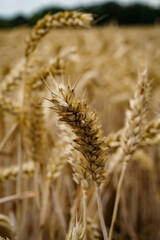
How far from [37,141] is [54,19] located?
1.52 feet

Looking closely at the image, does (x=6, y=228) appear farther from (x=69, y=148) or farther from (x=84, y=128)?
(x=84, y=128)

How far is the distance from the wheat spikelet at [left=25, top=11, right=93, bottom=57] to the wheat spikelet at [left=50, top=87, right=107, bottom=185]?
1.70 ft

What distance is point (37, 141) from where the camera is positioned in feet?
3.31

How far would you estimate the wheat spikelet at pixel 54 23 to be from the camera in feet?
3.26

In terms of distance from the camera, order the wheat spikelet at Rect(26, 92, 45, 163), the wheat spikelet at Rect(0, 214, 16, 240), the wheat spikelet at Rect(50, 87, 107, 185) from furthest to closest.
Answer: the wheat spikelet at Rect(26, 92, 45, 163), the wheat spikelet at Rect(0, 214, 16, 240), the wheat spikelet at Rect(50, 87, 107, 185)

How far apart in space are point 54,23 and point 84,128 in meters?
0.58

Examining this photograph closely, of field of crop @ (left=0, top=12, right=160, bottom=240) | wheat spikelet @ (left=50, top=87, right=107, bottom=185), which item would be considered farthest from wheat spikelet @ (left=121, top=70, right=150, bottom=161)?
wheat spikelet @ (left=50, top=87, right=107, bottom=185)

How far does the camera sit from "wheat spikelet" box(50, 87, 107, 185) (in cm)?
56

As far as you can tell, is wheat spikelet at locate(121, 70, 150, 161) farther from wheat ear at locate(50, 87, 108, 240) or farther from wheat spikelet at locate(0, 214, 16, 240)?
wheat spikelet at locate(0, 214, 16, 240)

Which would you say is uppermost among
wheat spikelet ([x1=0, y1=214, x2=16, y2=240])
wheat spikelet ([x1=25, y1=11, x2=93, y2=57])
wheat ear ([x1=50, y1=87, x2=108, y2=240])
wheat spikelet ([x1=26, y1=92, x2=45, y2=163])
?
wheat spikelet ([x1=25, y1=11, x2=93, y2=57])

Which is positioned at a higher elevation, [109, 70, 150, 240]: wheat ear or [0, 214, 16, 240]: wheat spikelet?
[109, 70, 150, 240]: wheat ear

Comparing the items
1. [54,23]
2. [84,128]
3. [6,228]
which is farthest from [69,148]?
[54,23]

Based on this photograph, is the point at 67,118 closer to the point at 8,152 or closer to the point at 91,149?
the point at 91,149

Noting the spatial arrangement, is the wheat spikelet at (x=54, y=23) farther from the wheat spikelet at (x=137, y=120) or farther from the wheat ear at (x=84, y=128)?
the wheat ear at (x=84, y=128)
